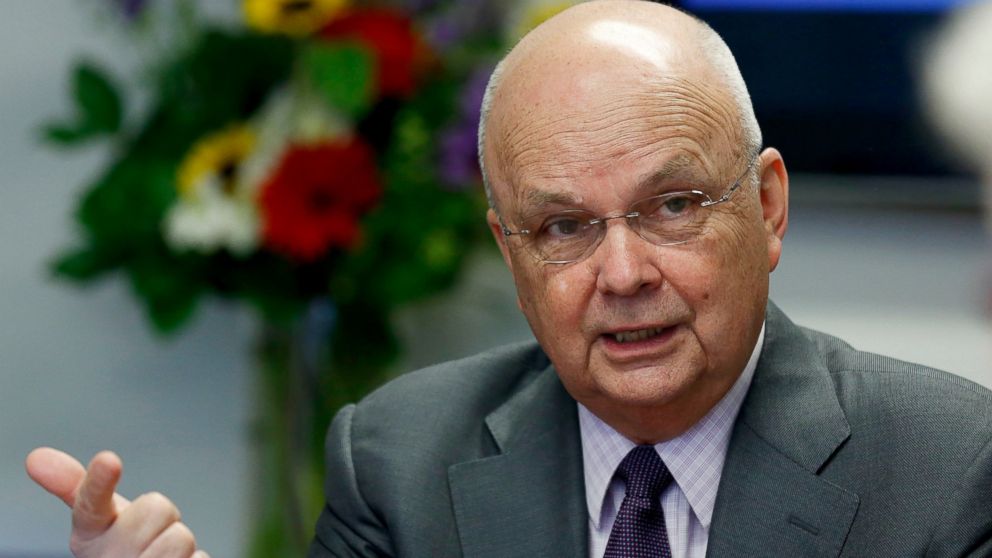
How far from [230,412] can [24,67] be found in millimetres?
966

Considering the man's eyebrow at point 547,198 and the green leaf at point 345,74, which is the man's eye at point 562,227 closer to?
the man's eyebrow at point 547,198

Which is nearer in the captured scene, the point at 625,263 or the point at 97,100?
the point at 625,263

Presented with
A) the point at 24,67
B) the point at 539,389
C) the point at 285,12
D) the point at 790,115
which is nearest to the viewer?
the point at 539,389

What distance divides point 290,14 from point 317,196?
1.22 ft

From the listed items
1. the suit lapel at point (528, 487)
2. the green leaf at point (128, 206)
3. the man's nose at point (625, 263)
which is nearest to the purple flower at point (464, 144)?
the green leaf at point (128, 206)

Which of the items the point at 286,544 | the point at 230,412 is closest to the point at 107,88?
the point at 230,412

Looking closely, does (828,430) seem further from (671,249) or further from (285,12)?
(285,12)

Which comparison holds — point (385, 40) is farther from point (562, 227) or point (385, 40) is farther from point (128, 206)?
A: point (562, 227)

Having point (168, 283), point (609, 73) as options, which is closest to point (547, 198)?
point (609, 73)

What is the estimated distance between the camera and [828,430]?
1.62 m

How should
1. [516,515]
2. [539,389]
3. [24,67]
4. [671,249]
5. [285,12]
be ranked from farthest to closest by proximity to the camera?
[24,67]
[285,12]
[539,389]
[516,515]
[671,249]

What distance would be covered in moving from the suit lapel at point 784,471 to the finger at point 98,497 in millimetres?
654

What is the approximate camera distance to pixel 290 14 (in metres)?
2.85

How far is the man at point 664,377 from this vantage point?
1.54 metres
